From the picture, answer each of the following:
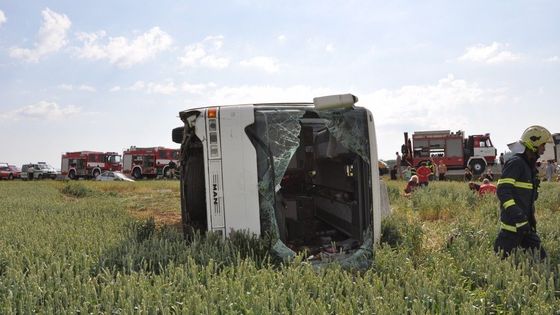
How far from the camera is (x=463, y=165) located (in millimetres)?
30953

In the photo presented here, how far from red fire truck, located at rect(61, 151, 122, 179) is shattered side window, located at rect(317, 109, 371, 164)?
4233cm

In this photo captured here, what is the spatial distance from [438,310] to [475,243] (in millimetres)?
2648

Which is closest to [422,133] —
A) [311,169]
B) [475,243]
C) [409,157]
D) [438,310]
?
[409,157]

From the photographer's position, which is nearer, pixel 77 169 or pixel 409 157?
pixel 409 157

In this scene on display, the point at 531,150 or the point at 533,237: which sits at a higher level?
the point at 531,150

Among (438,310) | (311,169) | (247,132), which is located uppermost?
(247,132)

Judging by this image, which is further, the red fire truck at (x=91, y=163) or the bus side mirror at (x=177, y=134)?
the red fire truck at (x=91, y=163)

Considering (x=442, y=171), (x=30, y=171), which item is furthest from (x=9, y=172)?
(x=442, y=171)

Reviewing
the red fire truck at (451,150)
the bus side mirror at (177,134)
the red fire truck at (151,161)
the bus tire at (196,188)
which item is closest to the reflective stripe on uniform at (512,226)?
the bus tire at (196,188)

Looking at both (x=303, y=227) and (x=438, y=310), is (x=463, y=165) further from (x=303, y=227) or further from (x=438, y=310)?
(x=438, y=310)

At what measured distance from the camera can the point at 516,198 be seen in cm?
562

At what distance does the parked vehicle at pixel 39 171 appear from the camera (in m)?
48.1

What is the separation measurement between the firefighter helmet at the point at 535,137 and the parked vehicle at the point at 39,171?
49857 millimetres

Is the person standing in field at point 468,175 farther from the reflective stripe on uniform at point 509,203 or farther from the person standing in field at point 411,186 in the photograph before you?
the reflective stripe on uniform at point 509,203
